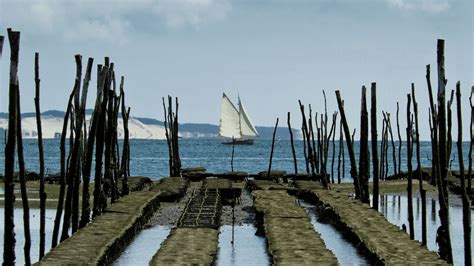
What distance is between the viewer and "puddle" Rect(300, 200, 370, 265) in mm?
19875

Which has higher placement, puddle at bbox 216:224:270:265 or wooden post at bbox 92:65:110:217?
wooden post at bbox 92:65:110:217

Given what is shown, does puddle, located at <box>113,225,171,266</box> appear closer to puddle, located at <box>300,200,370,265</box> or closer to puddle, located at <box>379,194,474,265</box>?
puddle, located at <box>300,200,370,265</box>

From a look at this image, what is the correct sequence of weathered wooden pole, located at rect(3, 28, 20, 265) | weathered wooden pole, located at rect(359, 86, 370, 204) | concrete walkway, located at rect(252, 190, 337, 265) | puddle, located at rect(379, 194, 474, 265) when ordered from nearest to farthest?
weathered wooden pole, located at rect(3, 28, 20, 265) → concrete walkway, located at rect(252, 190, 337, 265) → puddle, located at rect(379, 194, 474, 265) → weathered wooden pole, located at rect(359, 86, 370, 204)

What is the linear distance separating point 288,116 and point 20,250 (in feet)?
100.0

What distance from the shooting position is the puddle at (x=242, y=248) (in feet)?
65.1

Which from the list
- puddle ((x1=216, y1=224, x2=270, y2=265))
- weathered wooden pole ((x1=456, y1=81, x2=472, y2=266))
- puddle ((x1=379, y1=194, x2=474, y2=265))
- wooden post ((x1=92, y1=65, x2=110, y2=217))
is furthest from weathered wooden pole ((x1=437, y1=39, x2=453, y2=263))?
wooden post ((x1=92, y1=65, x2=110, y2=217))

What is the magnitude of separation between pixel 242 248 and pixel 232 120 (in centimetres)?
7789

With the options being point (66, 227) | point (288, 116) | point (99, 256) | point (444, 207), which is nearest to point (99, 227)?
point (66, 227)

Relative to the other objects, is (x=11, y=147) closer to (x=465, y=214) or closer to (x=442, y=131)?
(x=442, y=131)

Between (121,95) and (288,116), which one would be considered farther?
(288,116)

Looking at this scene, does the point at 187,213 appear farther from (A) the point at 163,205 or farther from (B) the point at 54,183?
(B) the point at 54,183

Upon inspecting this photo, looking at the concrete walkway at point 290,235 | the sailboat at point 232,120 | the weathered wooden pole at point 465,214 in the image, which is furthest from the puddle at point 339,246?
the sailboat at point 232,120

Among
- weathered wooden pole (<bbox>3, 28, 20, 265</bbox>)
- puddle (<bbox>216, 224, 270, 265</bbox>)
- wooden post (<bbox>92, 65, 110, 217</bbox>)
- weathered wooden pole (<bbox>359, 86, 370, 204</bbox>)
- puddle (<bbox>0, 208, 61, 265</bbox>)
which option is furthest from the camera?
weathered wooden pole (<bbox>359, 86, 370, 204</bbox>)

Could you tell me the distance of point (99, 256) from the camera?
57.6ft
